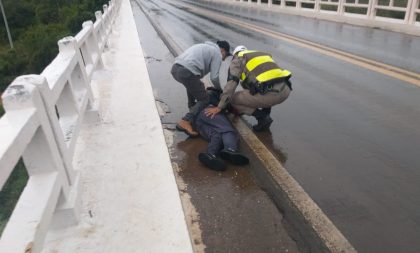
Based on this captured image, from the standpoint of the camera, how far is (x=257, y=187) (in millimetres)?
3645

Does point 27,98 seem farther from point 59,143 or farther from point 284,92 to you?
point 284,92

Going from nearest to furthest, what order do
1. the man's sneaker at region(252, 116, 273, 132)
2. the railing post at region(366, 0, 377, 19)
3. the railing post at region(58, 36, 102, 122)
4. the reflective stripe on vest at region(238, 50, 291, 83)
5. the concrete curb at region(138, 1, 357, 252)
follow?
the concrete curb at region(138, 1, 357, 252) → the railing post at region(58, 36, 102, 122) → the reflective stripe on vest at region(238, 50, 291, 83) → the man's sneaker at region(252, 116, 273, 132) → the railing post at region(366, 0, 377, 19)

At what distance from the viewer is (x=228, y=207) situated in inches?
131

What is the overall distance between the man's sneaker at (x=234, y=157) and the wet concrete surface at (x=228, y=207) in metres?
0.06

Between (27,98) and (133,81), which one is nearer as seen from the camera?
(27,98)

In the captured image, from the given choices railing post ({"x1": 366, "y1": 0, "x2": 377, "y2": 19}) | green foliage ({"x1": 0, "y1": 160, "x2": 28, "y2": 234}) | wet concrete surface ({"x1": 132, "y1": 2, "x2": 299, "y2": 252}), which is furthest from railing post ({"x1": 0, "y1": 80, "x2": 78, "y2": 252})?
railing post ({"x1": 366, "y1": 0, "x2": 377, "y2": 19})

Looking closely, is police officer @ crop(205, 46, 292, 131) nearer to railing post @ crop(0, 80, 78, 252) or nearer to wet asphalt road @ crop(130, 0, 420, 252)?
wet asphalt road @ crop(130, 0, 420, 252)

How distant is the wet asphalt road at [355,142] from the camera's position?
3.12m

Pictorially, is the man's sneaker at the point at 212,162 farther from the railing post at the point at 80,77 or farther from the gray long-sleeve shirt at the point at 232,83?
the railing post at the point at 80,77

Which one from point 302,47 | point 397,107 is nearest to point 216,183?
point 397,107

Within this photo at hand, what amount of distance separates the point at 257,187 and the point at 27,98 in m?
2.12

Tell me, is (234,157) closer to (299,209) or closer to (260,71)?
(299,209)

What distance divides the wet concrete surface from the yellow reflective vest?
96 centimetres

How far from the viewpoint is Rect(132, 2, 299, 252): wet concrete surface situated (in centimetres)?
287
